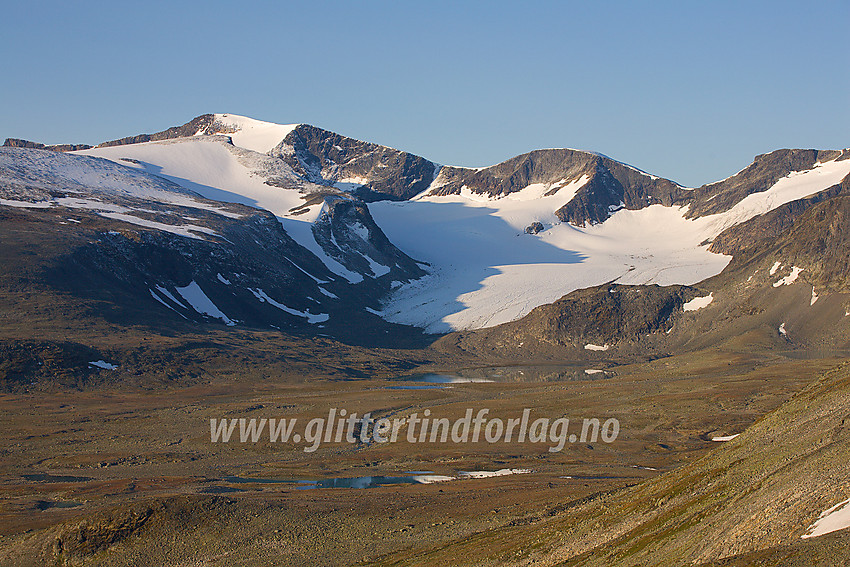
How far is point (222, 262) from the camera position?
150m

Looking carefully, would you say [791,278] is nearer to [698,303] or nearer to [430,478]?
[698,303]

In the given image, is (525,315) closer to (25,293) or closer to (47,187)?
(25,293)

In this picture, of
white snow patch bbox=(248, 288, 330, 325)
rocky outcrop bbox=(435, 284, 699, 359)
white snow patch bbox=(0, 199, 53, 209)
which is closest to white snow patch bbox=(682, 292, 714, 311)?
rocky outcrop bbox=(435, 284, 699, 359)

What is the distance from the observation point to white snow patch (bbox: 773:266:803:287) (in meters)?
123

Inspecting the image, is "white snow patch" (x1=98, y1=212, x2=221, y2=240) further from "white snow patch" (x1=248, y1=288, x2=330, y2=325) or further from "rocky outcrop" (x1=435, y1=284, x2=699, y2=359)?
"rocky outcrop" (x1=435, y1=284, x2=699, y2=359)

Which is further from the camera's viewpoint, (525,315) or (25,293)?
(525,315)

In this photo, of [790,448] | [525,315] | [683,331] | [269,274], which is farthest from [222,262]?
[790,448]

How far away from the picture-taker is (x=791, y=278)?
12369 centimetres

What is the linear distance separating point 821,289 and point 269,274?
100350 millimetres

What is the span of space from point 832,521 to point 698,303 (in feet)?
401

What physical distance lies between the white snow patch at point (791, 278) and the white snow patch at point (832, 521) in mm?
113896

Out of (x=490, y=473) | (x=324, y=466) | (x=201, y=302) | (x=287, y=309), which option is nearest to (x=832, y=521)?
(x=490, y=473)

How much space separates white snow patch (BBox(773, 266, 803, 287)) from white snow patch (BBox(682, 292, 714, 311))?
11.9 m

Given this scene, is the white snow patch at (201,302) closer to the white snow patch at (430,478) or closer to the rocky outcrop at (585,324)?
the rocky outcrop at (585,324)
